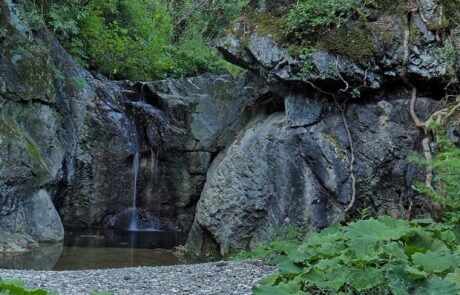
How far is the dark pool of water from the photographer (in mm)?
8797

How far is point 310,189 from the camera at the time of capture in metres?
9.31

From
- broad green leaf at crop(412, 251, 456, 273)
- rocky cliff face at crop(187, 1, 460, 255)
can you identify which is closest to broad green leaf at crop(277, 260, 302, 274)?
broad green leaf at crop(412, 251, 456, 273)

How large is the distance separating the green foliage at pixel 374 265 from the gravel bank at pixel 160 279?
904 millimetres

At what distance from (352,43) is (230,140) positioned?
4.42m

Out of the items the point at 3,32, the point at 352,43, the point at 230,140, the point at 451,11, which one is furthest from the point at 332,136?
the point at 3,32

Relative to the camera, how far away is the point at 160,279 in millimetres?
5859

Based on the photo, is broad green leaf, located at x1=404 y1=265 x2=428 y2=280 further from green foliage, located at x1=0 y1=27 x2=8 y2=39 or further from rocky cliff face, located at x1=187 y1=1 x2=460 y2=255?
green foliage, located at x1=0 y1=27 x2=8 y2=39

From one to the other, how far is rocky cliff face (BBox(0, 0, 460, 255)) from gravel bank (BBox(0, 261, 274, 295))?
122 inches

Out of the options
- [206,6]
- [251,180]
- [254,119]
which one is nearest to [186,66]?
[206,6]

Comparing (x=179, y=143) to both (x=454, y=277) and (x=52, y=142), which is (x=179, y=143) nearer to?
(x=52, y=142)

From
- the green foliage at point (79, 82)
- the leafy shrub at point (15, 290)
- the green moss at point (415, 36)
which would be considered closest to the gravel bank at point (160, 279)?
the leafy shrub at point (15, 290)

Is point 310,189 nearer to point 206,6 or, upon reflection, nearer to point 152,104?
point 152,104

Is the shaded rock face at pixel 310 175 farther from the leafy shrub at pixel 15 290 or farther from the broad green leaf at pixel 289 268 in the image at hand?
the leafy shrub at pixel 15 290

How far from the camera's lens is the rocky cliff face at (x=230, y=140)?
29.7 ft
